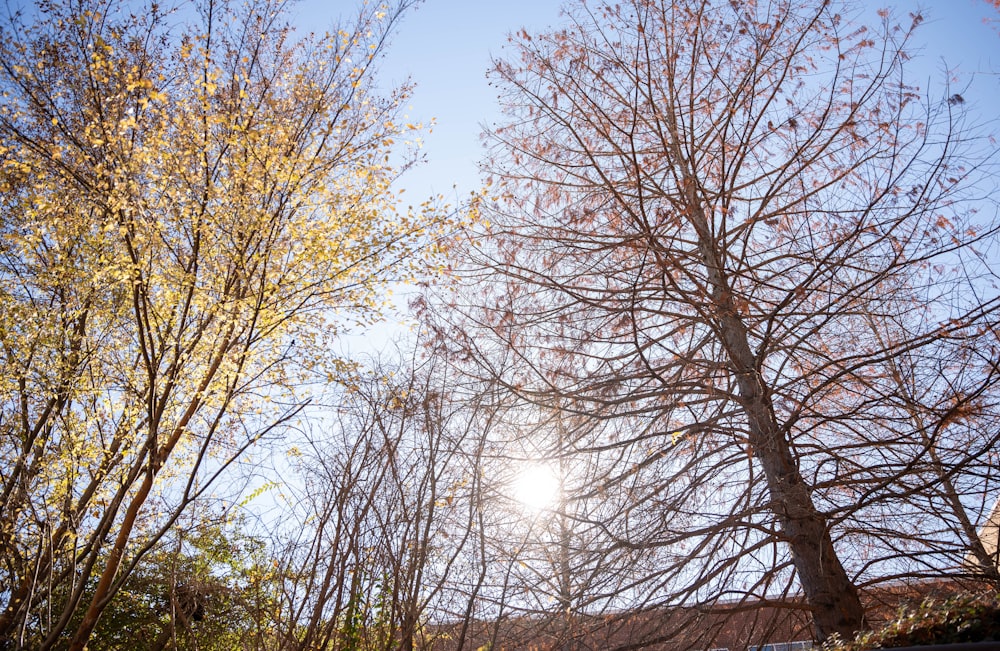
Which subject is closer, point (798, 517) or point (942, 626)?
point (942, 626)

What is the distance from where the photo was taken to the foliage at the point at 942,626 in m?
2.80

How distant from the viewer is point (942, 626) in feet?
9.61

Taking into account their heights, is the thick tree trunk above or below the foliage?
above

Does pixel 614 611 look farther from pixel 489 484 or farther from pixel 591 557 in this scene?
pixel 489 484

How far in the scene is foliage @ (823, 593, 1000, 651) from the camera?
2799 mm

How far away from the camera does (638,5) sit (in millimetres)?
5074

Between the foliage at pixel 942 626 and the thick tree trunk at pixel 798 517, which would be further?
the thick tree trunk at pixel 798 517

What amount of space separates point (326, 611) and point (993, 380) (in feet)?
13.9

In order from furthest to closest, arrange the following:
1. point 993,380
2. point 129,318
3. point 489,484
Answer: point 129,318
point 489,484
point 993,380

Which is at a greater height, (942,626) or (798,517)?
(798,517)

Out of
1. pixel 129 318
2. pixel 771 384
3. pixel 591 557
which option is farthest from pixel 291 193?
pixel 771 384

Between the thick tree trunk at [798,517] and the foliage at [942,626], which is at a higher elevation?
the thick tree trunk at [798,517]

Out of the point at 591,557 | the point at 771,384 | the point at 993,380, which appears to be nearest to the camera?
the point at 993,380

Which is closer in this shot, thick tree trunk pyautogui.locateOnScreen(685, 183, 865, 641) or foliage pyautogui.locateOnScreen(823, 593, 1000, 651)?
foliage pyautogui.locateOnScreen(823, 593, 1000, 651)
